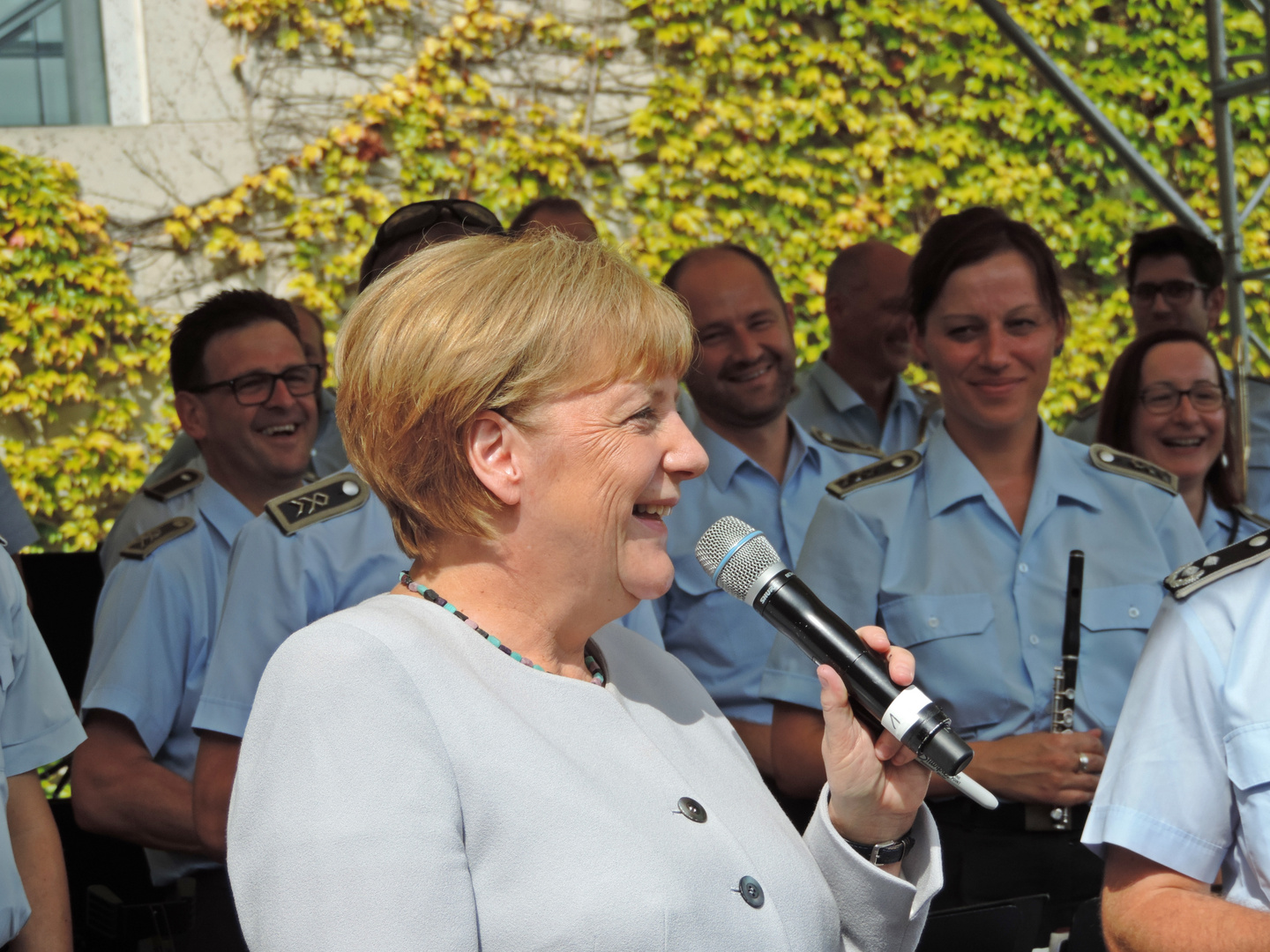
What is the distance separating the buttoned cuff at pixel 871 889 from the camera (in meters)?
1.40

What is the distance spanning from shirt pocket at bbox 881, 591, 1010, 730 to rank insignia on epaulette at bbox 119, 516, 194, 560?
1.52 metres

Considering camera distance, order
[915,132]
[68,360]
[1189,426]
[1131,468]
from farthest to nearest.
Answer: [915,132] < [68,360] < [1189,426] < [1131,468]

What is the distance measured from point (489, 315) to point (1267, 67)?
3.99 m

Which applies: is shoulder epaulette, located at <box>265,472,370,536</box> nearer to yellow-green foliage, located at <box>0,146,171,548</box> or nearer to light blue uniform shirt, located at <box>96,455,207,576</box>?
light blue uniform shirt, located at <box>96,455,207,576</box>

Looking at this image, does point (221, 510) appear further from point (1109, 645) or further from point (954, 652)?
point (1109, 645)

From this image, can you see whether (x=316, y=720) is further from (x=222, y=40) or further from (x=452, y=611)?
(x=222, y=40)

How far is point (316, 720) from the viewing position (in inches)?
44.6

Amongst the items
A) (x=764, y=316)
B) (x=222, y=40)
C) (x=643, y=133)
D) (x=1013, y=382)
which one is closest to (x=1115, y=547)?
(x=1013, y=382)

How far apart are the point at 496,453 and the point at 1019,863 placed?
150 cm

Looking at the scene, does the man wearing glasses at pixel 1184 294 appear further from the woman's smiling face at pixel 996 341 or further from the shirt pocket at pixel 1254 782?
the shirt pocket at pixel 1254 782

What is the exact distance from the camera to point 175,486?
3139mm

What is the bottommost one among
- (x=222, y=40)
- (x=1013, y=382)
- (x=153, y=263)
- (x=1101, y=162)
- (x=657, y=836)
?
(x=657, y=836)

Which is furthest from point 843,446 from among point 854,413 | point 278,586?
point 278,586

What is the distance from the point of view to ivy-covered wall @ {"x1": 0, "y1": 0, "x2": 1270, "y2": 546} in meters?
6.26
